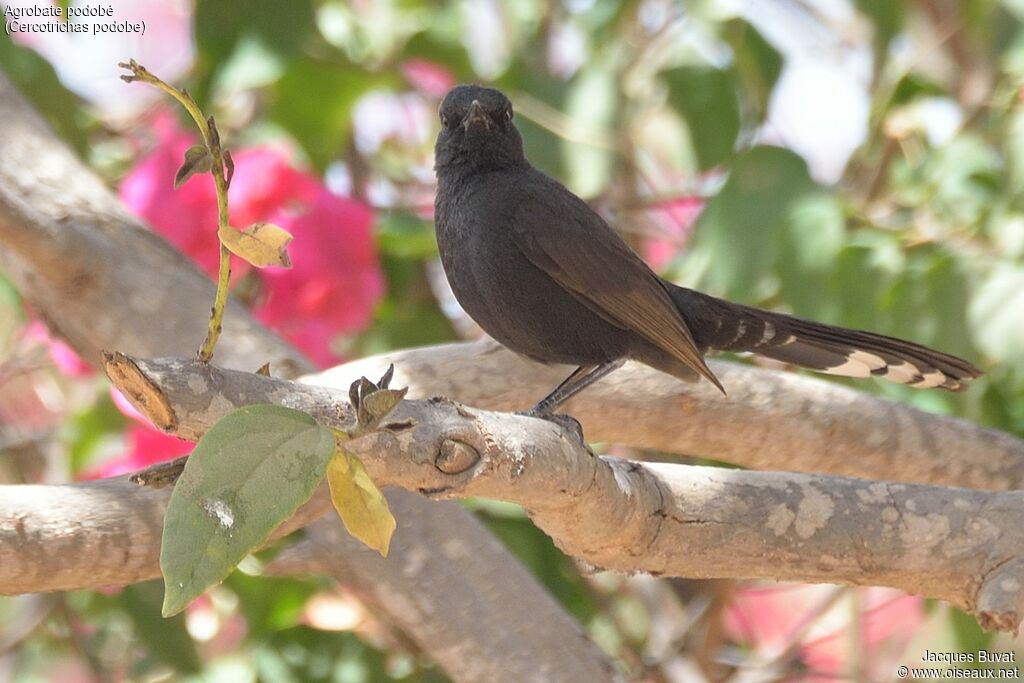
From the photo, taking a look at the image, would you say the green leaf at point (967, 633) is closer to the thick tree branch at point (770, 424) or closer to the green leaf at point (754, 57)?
the thick tree branch at point (770, 424)

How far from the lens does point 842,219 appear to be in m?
3.22

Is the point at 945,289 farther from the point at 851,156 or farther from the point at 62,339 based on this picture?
the point at 62,339

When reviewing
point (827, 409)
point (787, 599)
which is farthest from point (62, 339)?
point (787, 599)

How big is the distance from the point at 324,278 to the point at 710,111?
133 cm

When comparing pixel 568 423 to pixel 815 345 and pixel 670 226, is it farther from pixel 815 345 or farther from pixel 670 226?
pixel 670 226

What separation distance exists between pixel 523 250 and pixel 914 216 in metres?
1.37

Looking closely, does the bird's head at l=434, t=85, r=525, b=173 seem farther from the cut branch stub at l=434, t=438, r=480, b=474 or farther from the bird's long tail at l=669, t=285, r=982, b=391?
the cut branch stub at l=434, t=438, r=480, b=474

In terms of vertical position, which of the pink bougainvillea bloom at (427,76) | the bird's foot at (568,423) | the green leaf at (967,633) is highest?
the pink bougainvillea bloom at (427,76)

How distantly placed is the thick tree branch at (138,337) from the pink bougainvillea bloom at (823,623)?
66.5 inches

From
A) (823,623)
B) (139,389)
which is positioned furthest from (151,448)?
(823,623)

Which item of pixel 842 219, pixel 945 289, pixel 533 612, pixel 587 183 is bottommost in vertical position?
pixel 533 612

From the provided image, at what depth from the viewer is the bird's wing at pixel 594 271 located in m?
2.84

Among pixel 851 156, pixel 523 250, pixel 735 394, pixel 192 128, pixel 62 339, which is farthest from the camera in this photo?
pixel 851 156

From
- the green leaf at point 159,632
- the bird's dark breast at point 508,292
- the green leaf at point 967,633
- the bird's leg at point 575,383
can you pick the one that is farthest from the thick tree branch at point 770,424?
the green leaf at point 159,632
